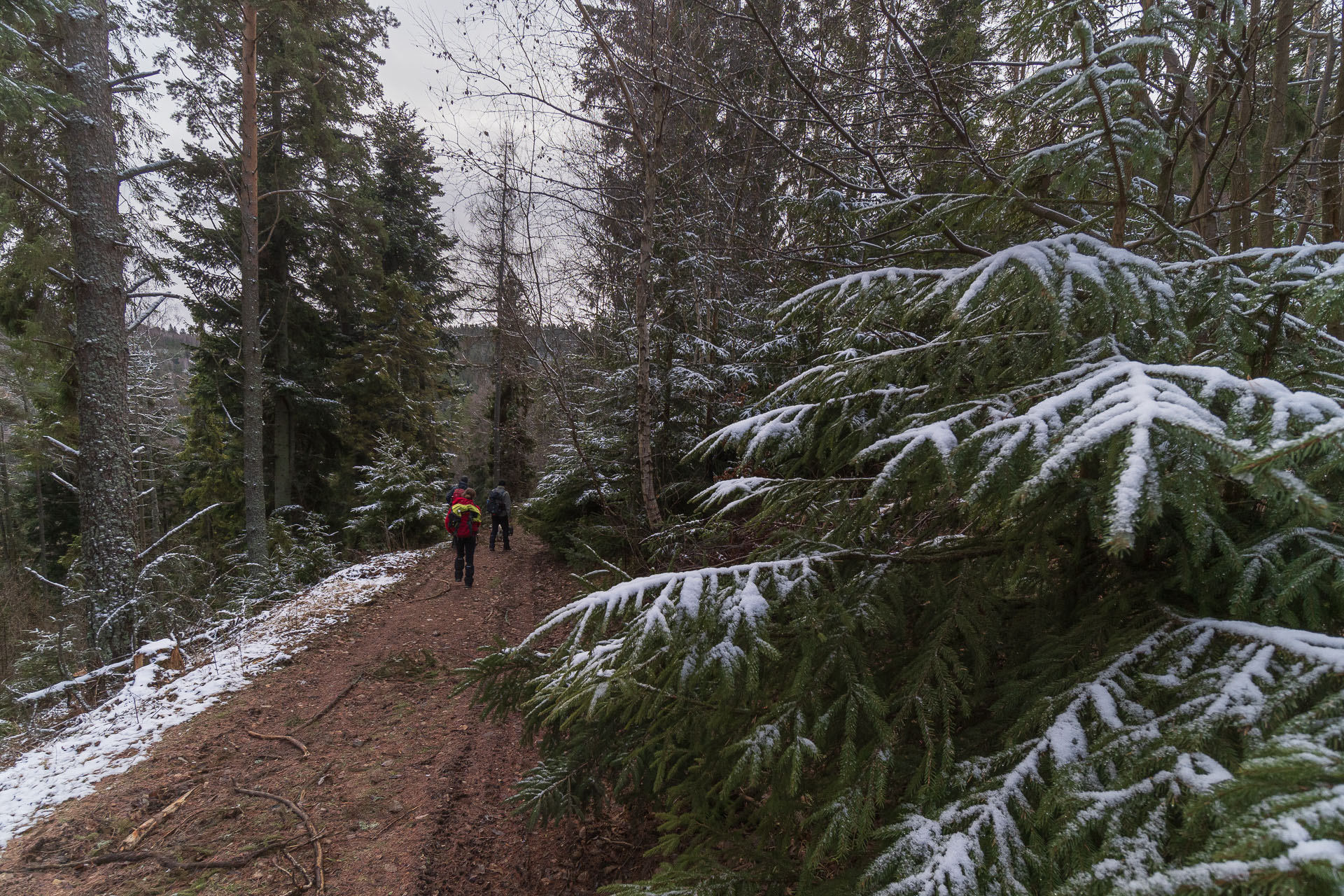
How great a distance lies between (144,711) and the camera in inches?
217

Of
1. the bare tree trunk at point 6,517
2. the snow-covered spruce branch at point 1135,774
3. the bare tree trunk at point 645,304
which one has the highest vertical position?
the bare tree trunk at point 645,304

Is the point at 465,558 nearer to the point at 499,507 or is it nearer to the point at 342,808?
the point at 499,507

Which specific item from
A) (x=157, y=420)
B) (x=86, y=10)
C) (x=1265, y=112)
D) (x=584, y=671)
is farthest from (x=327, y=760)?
(x=157, y=420)

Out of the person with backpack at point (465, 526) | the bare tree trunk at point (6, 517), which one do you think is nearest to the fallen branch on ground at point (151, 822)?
the person with backpack at point (465, 526)

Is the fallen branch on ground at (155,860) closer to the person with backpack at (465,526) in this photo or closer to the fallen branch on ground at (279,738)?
the fallen branch on ground at (279,738)

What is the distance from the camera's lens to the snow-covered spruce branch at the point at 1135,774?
0.94 metres

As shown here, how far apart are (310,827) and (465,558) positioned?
6.16 m

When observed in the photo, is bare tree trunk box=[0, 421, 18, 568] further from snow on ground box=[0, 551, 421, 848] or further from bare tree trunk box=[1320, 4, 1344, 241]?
bare tree trunk box=[1320, 4, 1344, 241]

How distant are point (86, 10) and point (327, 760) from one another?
366 inches

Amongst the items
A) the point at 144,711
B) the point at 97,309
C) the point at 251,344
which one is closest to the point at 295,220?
the point at 251,344

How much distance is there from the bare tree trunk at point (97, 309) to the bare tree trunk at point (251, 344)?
89.2 inches

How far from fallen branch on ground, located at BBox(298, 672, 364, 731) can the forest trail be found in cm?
3

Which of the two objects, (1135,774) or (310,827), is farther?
(310,827)

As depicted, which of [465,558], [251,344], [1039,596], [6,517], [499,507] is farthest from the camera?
[6,517]
